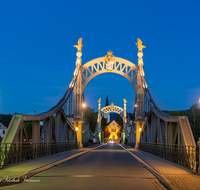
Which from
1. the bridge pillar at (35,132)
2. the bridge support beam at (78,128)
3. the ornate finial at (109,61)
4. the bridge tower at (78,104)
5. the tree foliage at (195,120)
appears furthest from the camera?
the tree foliage at (195,120)

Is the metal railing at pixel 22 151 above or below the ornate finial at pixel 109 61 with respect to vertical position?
below

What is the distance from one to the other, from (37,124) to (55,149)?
6.12 metres

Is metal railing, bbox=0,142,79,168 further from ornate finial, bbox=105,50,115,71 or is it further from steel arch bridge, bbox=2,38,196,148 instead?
ornate finial, bbox=105,50,115,71

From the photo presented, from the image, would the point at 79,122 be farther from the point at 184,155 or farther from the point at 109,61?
the point at 184,155

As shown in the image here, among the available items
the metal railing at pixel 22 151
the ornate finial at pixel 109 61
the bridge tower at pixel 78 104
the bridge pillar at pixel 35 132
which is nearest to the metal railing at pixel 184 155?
the metal railing at pixel 22 151

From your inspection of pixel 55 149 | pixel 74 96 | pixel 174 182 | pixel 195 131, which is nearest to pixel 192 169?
pixel 174 182

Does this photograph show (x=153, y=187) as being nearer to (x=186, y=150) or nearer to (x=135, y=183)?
(x=135, y=183)

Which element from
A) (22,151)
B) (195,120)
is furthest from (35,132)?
(195,120)

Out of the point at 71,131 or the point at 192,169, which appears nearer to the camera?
the point at 192,169

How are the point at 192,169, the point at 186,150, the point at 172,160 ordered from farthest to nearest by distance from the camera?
the point at 172,160, the point at 186,150, the point at 192,169

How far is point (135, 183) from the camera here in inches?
338

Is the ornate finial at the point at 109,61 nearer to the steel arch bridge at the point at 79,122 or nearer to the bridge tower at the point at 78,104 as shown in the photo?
the steel arch bridge at the point at 79,122

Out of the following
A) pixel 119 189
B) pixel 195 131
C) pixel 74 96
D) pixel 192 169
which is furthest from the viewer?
pixel 195 131

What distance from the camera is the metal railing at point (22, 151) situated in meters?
11.5
